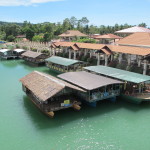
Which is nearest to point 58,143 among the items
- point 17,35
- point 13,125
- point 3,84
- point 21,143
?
point 21,143

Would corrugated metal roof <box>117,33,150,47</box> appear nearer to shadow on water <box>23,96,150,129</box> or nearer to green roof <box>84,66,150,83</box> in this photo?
green roof <box>84,66,150,83</box>

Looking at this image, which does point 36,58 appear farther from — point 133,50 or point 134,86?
point 134,86

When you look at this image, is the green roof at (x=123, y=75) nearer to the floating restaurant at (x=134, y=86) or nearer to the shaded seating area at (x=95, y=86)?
the floating restaurant at (x=134, y=86)

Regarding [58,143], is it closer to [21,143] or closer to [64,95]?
[21,143]

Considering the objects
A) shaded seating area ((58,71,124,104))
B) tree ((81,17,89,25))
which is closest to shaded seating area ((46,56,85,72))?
shaded seating area ((58,71,124,104))

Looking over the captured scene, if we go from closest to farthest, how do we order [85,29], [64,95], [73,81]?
1. [64,95]
2. [73,81]
3. [85,29]

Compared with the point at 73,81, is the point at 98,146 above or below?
below

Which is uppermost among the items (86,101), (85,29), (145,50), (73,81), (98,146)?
(85,29)

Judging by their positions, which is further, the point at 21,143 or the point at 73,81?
the point at 73,81
